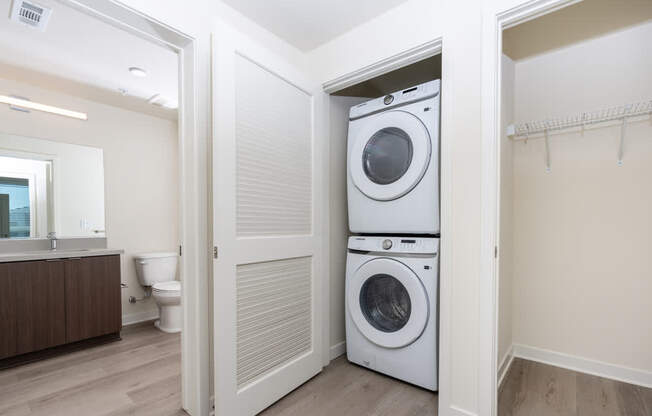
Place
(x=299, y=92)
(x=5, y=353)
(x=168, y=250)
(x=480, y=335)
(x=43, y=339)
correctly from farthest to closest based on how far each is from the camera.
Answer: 1. (x=168, y=250)
2. (x=43, y=339)
3. (x=5, y=353)
4. (x=299, y=92)
5. (x=480, y=335)

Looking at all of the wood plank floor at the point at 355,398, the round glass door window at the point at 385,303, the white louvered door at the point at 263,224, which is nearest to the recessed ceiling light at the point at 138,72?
the white louvered door at the point at 263,224

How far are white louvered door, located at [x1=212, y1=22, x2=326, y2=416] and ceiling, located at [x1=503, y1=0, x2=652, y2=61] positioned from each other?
1383 mm

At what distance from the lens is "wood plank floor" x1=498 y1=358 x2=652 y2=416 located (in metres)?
1.58

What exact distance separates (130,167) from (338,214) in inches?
91.0

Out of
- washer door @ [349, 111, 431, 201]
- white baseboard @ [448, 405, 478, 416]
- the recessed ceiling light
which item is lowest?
white baseboard @ [448, 405, 478, 416]

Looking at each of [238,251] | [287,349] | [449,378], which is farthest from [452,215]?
[287,349]

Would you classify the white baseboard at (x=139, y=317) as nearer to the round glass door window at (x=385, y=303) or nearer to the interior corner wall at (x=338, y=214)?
the interior corner wall at (x=338, y=214)

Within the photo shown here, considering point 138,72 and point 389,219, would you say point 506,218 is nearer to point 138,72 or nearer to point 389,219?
point 389,219

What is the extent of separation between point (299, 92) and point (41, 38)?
1.74 meters

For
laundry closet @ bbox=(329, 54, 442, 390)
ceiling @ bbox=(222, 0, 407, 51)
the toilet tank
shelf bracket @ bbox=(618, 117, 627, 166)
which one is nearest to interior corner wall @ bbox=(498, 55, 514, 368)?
laundry closet @ bbox=(329, 54, 442, 390)

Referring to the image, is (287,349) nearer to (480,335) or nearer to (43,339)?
(480,335)

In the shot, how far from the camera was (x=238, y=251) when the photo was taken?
4.77ft

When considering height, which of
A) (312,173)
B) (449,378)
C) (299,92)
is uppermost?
(299,92)

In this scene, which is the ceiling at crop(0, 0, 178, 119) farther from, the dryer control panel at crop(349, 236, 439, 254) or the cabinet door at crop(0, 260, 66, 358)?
the dryer control panel at crop(349, 236, 439, 254)
